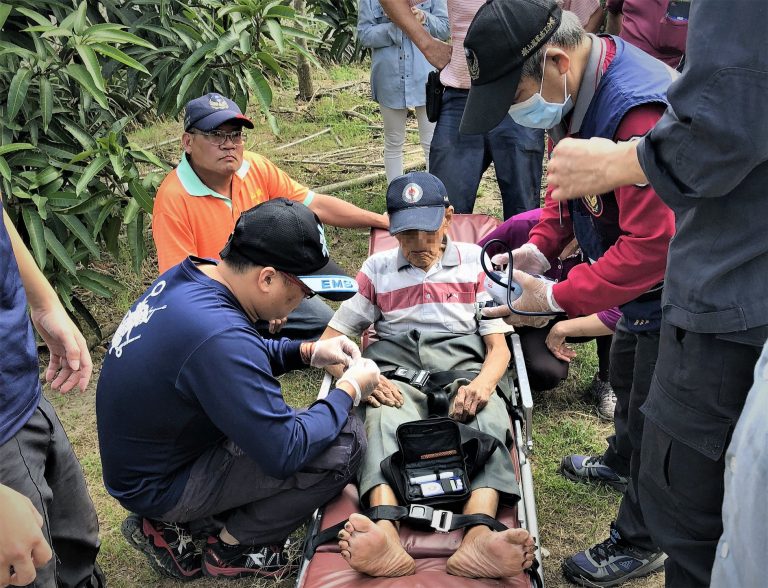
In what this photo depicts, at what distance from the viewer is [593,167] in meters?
1.85

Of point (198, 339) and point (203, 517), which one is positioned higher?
point (198, 339)

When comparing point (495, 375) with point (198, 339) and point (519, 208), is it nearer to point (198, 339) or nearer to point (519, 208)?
point (198, 339)

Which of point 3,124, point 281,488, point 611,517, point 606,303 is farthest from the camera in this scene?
point 3,124

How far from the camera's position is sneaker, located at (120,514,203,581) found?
9.70 ft

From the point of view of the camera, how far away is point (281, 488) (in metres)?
2.86

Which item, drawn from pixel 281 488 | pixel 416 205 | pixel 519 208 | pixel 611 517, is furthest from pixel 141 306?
pixel 519 208

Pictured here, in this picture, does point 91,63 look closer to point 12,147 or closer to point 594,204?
point 12,147

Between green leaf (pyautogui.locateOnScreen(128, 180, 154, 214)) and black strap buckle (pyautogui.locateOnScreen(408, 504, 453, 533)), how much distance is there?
2.49 meters

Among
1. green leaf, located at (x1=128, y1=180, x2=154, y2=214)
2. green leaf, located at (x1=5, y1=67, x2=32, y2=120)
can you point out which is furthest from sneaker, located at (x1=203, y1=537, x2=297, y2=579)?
green leaf, located at (x1=5, y1=67, x2=32, y2=120)

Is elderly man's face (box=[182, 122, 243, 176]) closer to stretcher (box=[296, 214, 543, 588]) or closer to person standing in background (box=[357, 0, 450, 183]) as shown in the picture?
person standing in background (box=[357, 0, 450, 183])

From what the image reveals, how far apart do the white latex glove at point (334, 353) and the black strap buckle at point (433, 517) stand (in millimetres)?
628

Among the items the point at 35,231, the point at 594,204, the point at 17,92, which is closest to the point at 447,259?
the point at 594,204

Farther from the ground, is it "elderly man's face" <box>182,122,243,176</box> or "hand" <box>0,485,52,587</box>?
"hand" <box>0,485,52,587</box>

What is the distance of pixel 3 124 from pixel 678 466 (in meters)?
3.76
